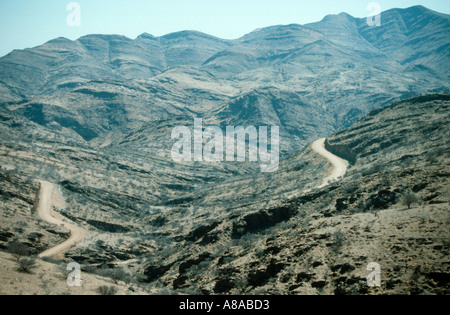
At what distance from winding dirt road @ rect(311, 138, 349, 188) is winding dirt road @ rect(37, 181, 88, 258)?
23077 mm

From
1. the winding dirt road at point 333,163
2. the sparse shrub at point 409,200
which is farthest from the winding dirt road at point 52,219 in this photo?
the winding dirt road at point 333,163

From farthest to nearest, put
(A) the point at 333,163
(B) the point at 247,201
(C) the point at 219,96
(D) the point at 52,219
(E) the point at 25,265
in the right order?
(C) the point at 219,96 < (A) the point at 333,163 < (B) the point at 247,201 < (D) the point at 52,219 < (E) the point at 25,265

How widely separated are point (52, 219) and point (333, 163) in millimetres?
32169

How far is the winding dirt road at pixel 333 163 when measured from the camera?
36394 mm

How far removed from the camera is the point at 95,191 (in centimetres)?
4525

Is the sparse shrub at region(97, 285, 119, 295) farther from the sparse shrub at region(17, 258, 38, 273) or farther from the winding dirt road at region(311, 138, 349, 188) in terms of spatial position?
the winding dirt road at region(311, 138, 349, 188)

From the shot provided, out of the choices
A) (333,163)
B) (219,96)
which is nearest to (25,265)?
(333,163)

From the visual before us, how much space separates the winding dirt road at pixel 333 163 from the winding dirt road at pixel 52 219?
23077 millimetres

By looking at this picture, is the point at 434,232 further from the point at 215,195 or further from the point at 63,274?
the point at 215,195

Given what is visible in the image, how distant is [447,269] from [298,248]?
606 cm

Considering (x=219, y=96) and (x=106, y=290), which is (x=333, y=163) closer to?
(x=106, y=290)

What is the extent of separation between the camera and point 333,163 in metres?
43.6

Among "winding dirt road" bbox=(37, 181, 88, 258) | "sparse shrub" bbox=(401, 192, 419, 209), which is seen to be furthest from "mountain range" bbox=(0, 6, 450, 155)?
"sparse shrub" bbox=(401, 192, 419, 209)
